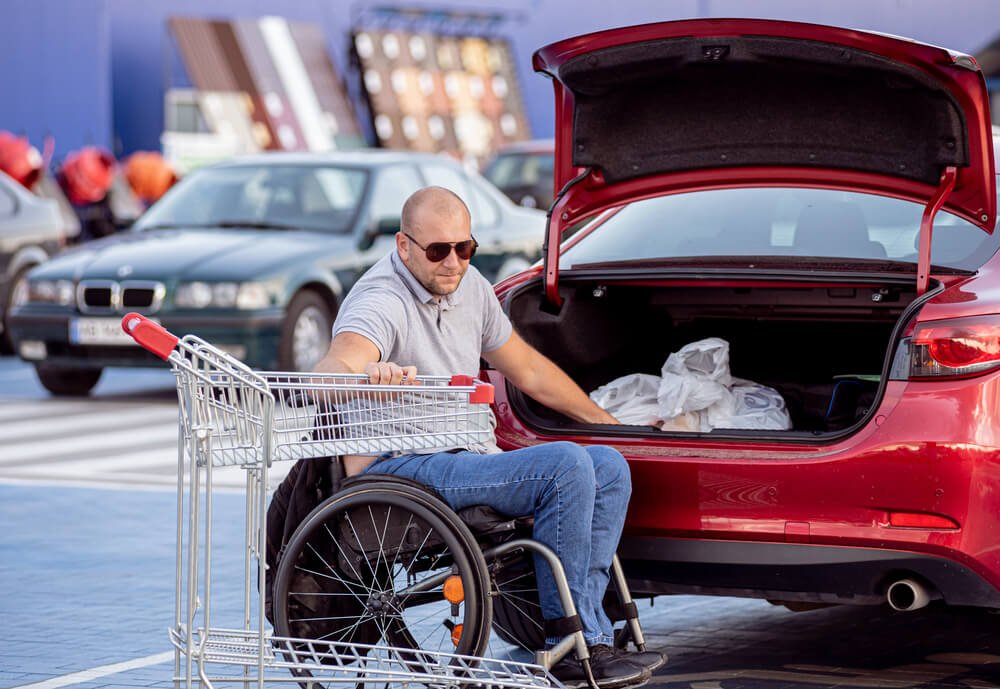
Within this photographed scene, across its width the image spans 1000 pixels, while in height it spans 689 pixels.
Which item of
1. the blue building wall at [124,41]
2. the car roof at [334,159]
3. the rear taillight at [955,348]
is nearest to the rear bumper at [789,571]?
the rear taillight at [955,348]

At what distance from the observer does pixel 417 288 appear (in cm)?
523

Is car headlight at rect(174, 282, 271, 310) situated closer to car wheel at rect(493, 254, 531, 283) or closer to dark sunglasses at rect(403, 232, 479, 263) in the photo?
car wheel at rect(493, 254, 531, 283)

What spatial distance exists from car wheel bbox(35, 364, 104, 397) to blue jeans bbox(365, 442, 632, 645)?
9174 millimetres

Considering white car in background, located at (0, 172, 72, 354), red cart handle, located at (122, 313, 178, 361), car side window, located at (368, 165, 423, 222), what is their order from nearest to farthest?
red cart handle, located at (122, 313, 178, 361), car side window, located at (368, 165, 423, 222), white car in background, located at (0, 172, 72, 354)

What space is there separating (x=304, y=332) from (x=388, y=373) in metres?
8.01

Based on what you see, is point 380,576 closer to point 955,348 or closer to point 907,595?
point 907,595

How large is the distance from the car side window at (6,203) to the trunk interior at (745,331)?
10.6 meters

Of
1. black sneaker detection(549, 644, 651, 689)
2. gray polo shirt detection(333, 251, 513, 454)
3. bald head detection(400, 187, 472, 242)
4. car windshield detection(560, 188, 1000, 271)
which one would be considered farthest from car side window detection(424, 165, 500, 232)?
black sneaker detection(549, 644, 651, 689)

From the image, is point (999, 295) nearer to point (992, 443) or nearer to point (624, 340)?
point (992, 443)

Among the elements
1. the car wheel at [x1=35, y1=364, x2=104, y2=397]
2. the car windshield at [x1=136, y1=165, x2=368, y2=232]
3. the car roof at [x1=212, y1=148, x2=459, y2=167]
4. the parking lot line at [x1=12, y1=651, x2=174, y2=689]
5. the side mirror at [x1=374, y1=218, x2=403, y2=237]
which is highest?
the car roof at [x1=212, y1=148, x2=459, y2=167]

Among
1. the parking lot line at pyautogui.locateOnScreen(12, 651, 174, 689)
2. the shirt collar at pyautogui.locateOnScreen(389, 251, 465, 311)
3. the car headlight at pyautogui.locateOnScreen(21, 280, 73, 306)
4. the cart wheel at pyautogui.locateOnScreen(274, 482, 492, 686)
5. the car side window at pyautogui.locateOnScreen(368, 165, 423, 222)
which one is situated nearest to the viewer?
the cart wheel at pyautogui.locateOnScreen(274, 482, 492, 686)

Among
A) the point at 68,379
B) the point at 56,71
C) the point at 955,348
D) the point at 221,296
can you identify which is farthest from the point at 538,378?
the point at 56,71

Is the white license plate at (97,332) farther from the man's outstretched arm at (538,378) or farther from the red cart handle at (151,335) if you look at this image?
the red cart handle at (151,335)

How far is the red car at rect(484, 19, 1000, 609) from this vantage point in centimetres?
502
